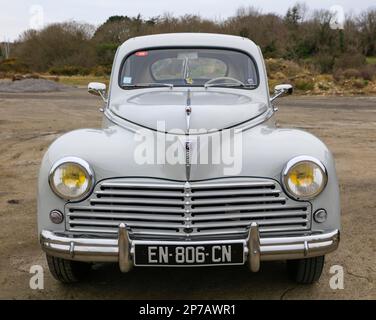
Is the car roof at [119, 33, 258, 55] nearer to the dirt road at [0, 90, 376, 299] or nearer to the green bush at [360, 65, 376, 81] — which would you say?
the dirt road at [0, 90, 376, 299]

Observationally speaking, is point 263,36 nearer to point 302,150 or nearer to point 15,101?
point 15,101

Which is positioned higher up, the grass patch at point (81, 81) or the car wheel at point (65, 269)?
the grass patch at point (81, 81)

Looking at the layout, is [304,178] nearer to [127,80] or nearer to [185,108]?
[185,108]

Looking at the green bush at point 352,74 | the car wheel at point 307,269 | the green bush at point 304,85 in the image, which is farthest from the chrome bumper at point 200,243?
the green bush at point 352,74

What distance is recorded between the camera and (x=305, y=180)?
3.22 meters

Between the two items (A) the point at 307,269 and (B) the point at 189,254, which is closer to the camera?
(B) the point at 189,254

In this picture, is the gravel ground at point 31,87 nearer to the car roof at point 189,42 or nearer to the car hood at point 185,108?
the car roof at point 189,42

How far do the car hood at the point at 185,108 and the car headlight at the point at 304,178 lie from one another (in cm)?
62

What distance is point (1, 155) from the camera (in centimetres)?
873

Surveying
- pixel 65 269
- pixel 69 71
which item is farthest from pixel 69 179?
pixel 69 71

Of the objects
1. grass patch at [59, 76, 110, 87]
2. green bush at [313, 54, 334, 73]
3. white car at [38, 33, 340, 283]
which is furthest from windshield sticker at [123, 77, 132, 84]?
green bush at [313, 54, 334, 73]

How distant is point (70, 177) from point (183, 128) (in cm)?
79

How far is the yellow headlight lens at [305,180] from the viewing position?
3191 millimetres
